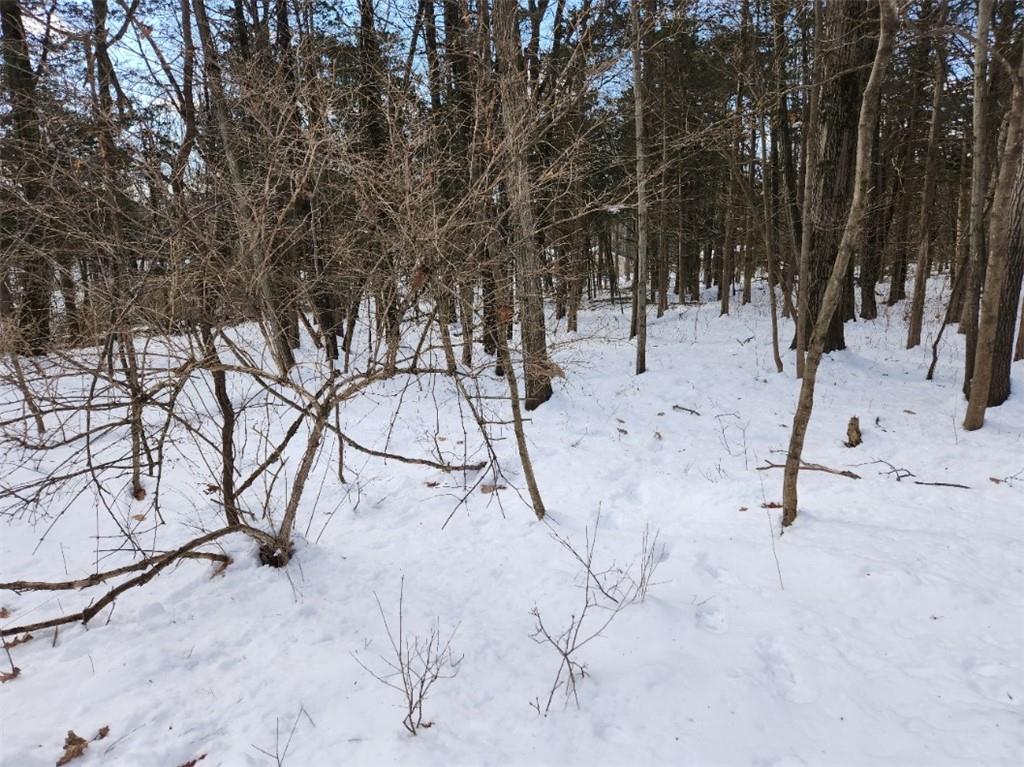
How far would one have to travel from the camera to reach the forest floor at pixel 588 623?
2.23 meters

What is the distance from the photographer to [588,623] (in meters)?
3.10

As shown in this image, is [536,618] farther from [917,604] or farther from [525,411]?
[525,411]

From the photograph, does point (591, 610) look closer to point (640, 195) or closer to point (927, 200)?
point (640, 195)

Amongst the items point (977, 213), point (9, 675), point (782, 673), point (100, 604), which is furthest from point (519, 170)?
point (977, 213)

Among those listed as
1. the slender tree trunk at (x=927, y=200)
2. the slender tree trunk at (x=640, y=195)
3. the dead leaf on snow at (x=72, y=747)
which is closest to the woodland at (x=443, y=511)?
the dead leaf on snow at (x=72, y=747)

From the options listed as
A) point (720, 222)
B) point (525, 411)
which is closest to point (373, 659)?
point (525, 411)

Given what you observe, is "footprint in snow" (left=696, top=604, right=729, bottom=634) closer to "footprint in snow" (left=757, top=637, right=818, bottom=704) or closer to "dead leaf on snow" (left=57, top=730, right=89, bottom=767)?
"footprint in snow" (left=757, top=637, right=818, bottom=704)

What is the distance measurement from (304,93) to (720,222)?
15.7 metres

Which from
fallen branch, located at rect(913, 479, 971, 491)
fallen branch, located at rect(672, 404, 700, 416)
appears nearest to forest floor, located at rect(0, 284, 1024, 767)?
fallen branch, located at rect(913, 479, 971, 491)

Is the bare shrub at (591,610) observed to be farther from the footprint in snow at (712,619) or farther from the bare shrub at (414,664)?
the bare shrub at (414,664)

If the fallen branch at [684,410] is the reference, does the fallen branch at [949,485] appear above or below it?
below

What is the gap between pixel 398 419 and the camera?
7.57m

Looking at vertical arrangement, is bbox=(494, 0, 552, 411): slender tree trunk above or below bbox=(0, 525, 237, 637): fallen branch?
above

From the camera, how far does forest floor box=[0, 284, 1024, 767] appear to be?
223 centimetres
